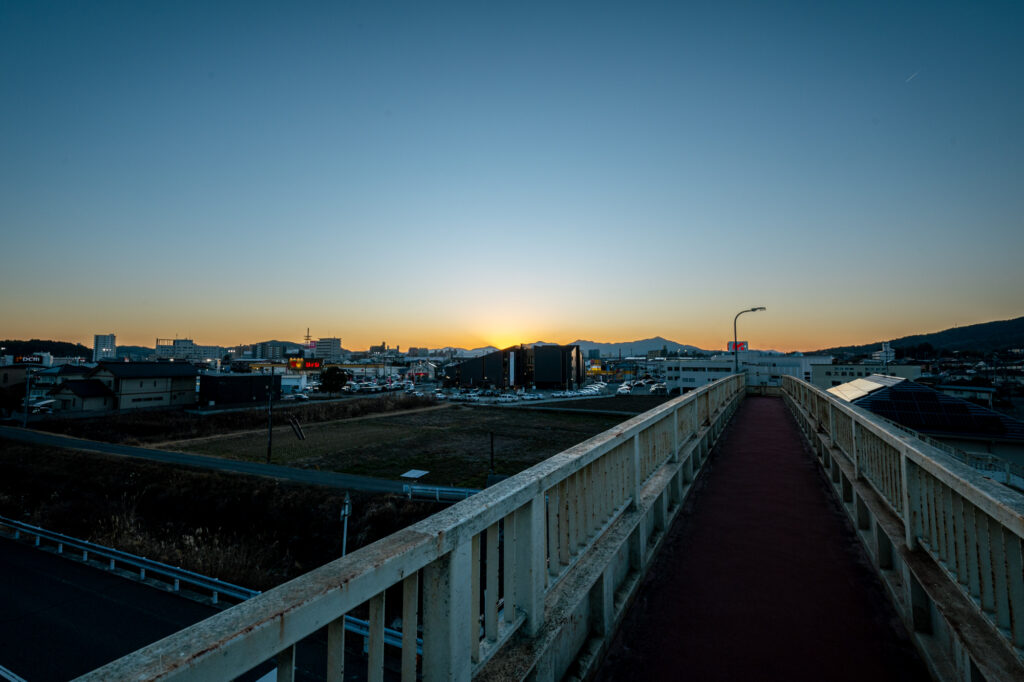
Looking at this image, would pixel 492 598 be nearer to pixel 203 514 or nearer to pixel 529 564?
pixel 529 564

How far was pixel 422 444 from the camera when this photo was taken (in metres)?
33.4

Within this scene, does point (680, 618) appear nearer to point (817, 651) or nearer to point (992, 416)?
point (817, 651)

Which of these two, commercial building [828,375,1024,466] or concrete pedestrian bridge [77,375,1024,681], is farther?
commercial building [828,375,1024,466]

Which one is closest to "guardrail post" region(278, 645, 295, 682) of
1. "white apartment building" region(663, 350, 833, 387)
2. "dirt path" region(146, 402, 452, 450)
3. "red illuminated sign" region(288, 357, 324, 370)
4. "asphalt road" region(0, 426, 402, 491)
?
"asphalt road" region(0, 426, 402, 491)

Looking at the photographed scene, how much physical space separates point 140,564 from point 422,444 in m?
20.7

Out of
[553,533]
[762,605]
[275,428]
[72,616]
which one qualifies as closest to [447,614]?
[553,533]

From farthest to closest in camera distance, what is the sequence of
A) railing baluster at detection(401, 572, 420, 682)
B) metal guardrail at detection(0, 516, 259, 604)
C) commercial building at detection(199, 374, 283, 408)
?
commercial building at detection(199, 374, 283, 408), metal guardrail at detection(0, 516, 259, 604), railing baluster at detection(401, 572, 420, 682)

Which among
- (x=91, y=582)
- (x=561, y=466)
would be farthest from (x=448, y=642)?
(x=91, y=582)

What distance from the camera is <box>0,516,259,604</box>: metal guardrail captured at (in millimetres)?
11891

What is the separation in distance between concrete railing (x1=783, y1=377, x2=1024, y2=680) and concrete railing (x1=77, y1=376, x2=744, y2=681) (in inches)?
70.7

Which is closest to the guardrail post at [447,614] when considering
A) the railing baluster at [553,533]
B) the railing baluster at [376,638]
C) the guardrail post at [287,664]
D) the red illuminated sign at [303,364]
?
the railing baluster at [376,638]

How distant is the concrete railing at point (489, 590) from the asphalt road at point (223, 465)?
19.6 meters

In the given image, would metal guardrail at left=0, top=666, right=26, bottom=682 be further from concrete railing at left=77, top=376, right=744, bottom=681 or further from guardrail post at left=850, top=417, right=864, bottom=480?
guardrail post at left=850, top=417, right=864, bottom=480

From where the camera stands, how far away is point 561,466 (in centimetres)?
256
